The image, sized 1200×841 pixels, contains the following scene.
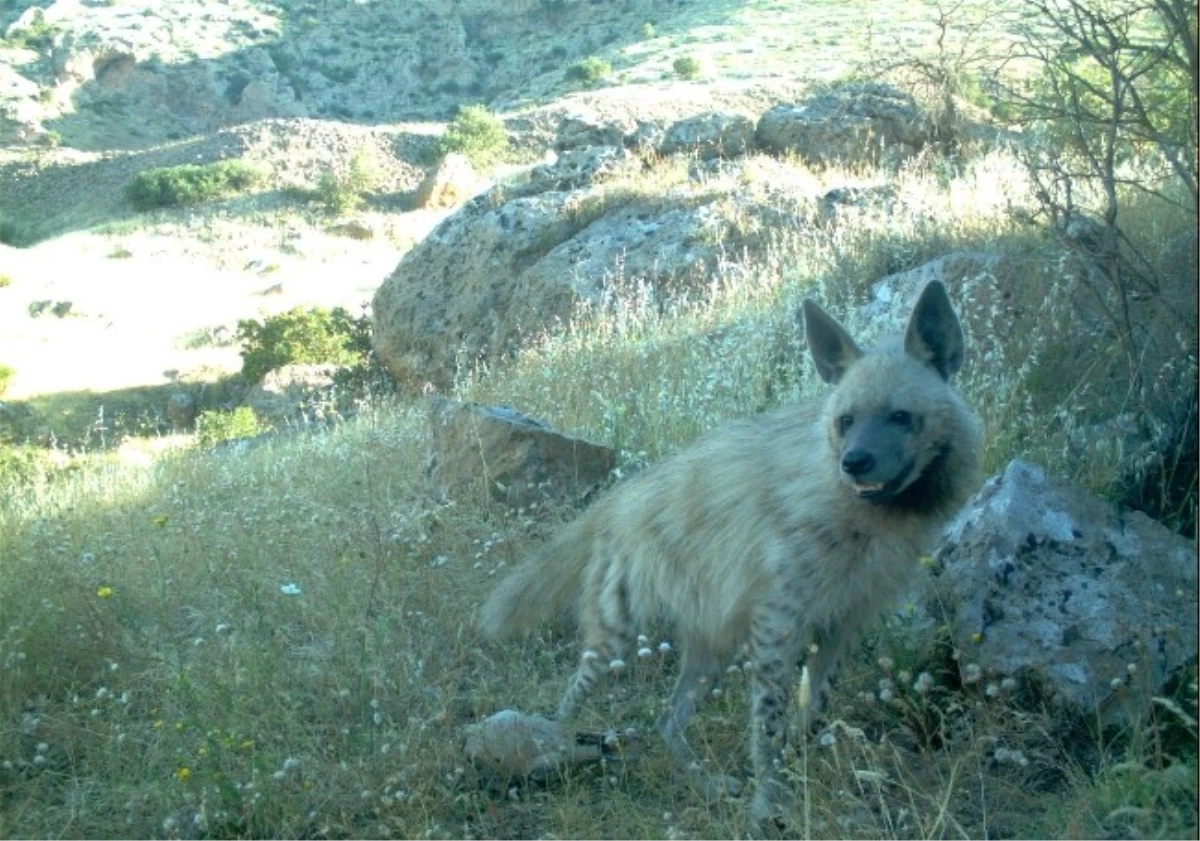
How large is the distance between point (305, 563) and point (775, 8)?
49009mm

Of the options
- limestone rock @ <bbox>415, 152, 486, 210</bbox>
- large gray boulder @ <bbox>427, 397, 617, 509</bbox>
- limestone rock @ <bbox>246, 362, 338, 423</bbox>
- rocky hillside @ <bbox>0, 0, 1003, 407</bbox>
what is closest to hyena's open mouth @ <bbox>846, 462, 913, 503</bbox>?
large gray boulder @ <bbox>427, 397, 617, 509</bbox>

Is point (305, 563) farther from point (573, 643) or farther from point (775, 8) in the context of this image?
point (775, 8)

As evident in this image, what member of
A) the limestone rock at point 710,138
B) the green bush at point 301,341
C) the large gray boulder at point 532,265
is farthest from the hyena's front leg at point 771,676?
the green bush at point 301,341

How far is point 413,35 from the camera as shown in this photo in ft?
205

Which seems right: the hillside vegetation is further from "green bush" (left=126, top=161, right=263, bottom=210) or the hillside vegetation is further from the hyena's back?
"green bush" (left=126, top=161, right=263, bottom=210)

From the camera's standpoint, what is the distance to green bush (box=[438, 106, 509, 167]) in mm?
42062

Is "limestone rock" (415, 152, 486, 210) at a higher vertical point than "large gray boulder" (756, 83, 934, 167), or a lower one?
lower

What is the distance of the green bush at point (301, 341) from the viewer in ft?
67.9

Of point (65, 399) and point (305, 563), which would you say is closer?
point (305, 563)

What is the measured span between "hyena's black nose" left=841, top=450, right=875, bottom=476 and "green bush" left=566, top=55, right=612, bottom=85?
47942 millimetres

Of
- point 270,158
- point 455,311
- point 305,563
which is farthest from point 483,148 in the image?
point 305,563

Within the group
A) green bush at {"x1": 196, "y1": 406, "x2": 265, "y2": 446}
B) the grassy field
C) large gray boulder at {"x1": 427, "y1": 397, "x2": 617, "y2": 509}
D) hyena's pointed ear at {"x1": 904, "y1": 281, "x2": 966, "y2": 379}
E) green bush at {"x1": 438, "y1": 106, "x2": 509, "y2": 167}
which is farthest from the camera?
green bush at {"x1": 438, "y1": 106, "x2": 509, "y2": 167}

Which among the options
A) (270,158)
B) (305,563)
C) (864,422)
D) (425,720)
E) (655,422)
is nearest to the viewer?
(864,422)

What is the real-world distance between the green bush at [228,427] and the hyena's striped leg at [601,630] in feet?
34.8
